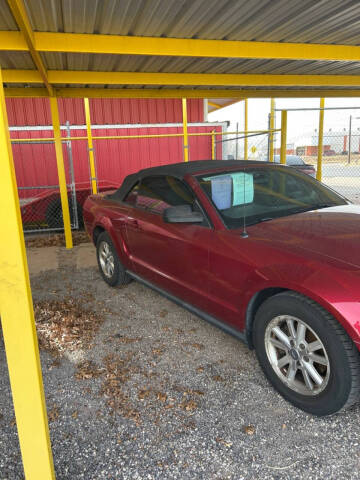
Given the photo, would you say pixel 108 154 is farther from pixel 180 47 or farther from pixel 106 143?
pixel 180 47

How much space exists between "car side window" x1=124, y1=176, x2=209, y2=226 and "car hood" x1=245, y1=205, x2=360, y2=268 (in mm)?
592

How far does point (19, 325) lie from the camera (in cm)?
149

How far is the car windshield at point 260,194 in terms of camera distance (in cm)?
312

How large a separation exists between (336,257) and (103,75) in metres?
5.11

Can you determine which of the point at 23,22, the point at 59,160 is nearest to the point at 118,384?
the point at 23,22

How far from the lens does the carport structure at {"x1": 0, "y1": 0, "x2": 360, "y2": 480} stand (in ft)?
4.88

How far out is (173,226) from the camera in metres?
3.37

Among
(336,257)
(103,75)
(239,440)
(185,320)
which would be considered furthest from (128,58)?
(239,440)

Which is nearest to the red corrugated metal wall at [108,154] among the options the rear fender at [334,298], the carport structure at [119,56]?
the carport structure at [119,56]

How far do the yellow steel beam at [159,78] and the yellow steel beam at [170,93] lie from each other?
0.99m

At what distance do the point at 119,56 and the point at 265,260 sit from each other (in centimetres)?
406

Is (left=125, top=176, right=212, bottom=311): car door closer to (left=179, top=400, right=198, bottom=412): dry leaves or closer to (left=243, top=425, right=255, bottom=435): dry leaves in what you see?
(left=179, top=400, right=198, bottom=412): dry leaves

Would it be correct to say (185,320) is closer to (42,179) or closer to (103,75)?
(103,75)

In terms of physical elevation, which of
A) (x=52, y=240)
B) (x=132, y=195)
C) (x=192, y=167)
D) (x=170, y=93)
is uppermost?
(x=170, y=93)
